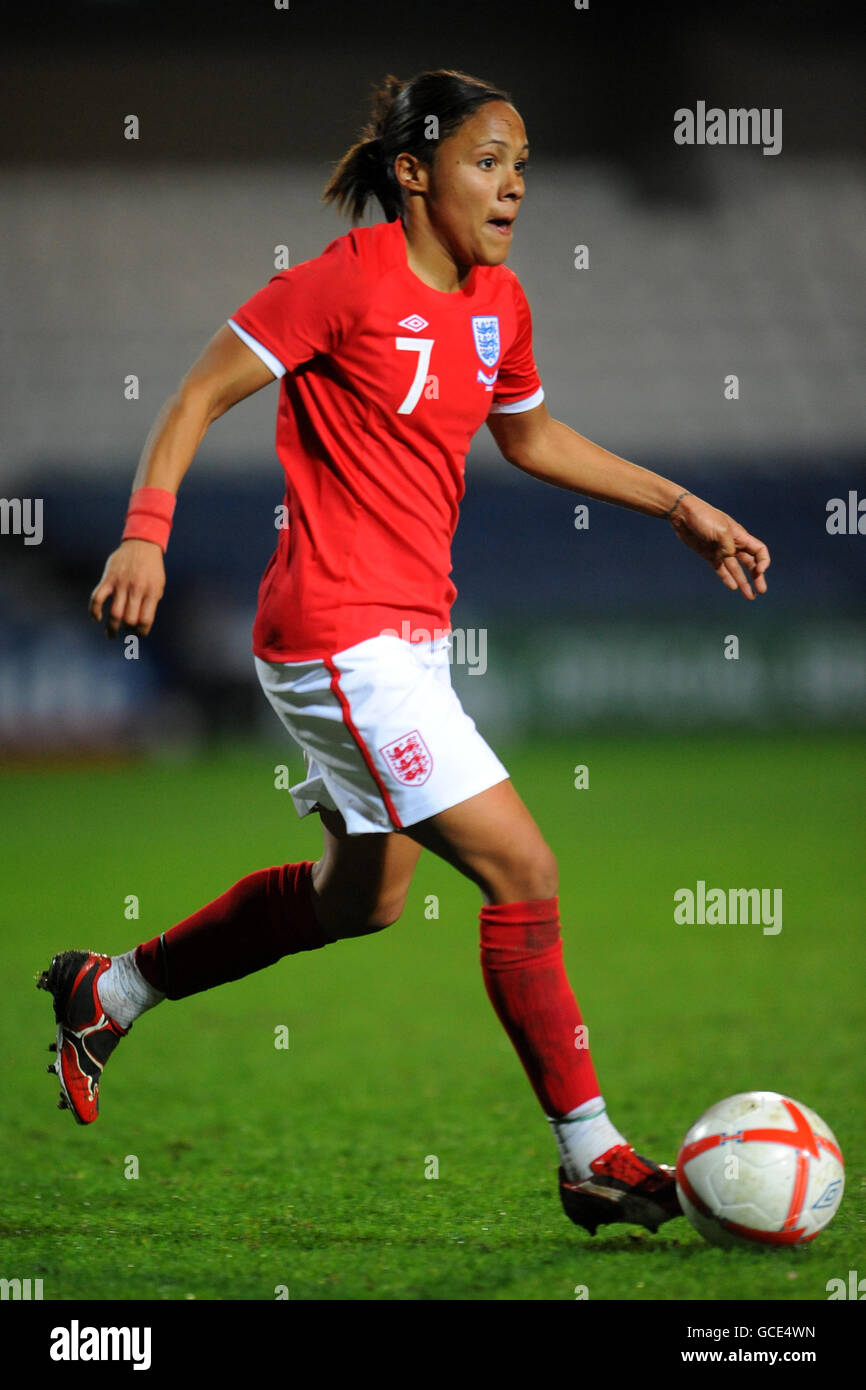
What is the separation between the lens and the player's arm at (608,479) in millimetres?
3217

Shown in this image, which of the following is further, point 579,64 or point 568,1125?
point 579,64

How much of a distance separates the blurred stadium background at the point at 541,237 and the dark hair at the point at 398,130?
12.5m

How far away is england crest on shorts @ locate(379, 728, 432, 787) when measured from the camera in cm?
269

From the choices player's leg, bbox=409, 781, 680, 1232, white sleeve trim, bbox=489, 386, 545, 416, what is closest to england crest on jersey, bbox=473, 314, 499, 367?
white sleeve trim, bbox=489, 386, 545, 416

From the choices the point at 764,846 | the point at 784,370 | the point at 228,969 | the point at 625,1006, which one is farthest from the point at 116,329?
the point at 228,969

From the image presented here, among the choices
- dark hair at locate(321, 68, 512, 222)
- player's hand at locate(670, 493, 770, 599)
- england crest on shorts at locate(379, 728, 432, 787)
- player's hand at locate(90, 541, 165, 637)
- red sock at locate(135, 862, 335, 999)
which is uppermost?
dark hair at locate(321, 68, 512, 222)

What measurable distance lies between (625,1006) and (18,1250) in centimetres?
280

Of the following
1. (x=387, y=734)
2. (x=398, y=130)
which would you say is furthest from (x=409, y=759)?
(x=398, y=130)

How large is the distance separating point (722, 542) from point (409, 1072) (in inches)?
81.0

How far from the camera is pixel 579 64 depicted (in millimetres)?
17625

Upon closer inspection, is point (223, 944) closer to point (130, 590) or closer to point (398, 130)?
point (130, 590)

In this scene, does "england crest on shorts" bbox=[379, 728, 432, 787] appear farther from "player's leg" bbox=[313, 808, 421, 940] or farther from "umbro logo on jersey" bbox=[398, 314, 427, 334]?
"umbro logo on jersey" bbox=[398, 314, 427, 334]

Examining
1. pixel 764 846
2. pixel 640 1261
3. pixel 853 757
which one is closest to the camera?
pixel 640 1261
